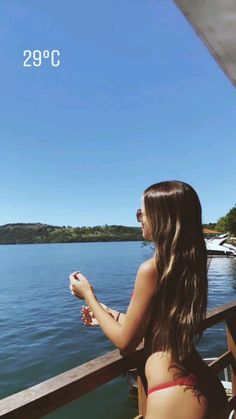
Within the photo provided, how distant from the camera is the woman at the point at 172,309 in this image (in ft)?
3.93

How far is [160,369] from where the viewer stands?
4.00 feet

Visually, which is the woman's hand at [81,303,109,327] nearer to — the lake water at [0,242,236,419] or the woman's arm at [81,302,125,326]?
the woman's arm at [81,302,125,326]

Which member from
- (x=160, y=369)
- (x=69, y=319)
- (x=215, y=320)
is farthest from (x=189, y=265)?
(x=69, y=319)

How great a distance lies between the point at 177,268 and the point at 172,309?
0.12 metres

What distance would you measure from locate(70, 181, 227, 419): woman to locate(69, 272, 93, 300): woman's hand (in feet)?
0.37

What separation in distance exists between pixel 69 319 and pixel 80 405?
1555 centimetres

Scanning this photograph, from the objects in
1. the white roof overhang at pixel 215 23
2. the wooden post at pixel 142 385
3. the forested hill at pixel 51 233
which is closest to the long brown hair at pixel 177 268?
the wooden post at pixel 142 385

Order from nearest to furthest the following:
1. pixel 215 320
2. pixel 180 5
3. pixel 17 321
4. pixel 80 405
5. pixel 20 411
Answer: pixel 20 411 → pixel 180 5 → pixel 215 320 → pixel 80 405 → pixel 17 321

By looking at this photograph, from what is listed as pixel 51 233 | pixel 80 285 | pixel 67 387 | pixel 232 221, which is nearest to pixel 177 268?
pixel 80 285

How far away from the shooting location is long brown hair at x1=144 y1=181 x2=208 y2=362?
1231 mm

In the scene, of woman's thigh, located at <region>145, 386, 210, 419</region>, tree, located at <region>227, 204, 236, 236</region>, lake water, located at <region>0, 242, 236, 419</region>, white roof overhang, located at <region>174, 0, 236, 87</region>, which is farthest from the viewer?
tree, located at <region>227, 204, 236, 236</region>

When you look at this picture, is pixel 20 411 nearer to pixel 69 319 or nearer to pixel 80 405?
pixel 80 405

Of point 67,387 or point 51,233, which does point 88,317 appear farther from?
point 51,233

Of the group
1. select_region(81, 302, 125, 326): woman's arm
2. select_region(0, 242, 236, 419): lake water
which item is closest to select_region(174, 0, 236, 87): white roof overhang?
select_region(0, 242, 236, 419): lake water
